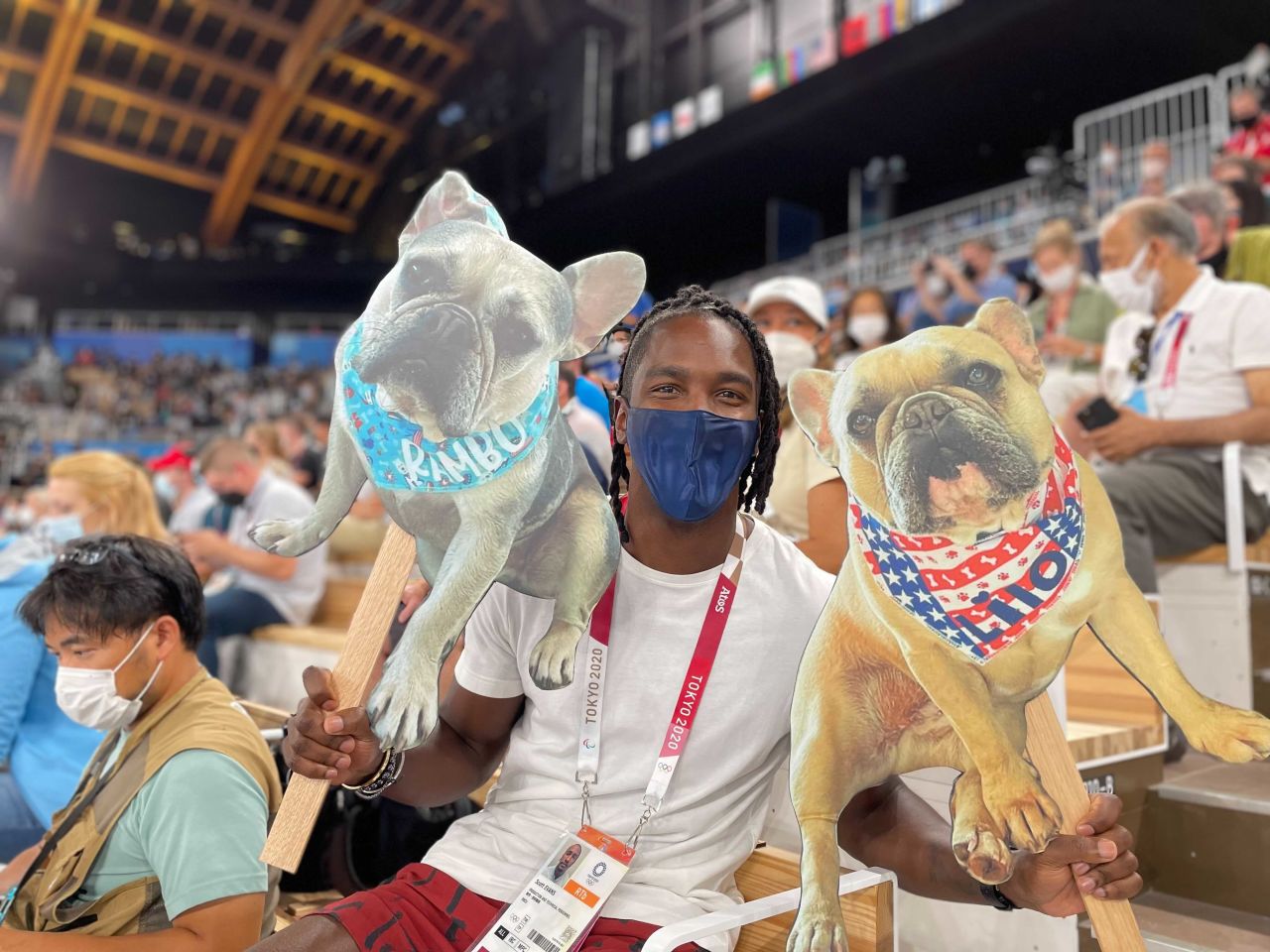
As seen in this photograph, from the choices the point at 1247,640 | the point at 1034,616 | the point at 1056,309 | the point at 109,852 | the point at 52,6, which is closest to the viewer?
the point at 1034,616

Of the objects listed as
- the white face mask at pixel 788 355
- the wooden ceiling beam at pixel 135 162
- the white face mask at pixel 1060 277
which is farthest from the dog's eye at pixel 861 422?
the wooden ceiling beam at pixel 135 162

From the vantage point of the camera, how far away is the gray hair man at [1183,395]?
2309mm

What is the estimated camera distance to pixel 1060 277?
11.7 feet

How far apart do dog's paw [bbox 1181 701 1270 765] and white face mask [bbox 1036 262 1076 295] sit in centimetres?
281

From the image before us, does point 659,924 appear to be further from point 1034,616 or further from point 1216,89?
point 1216,89

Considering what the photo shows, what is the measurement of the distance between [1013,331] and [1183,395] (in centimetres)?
163

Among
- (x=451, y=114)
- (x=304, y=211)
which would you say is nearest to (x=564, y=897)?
(x=451, y=114)

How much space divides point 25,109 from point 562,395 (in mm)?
20926

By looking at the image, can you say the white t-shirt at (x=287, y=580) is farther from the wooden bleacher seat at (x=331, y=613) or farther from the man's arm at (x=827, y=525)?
the man's arm at (x=827, y=525)

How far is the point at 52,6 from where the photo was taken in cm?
1655

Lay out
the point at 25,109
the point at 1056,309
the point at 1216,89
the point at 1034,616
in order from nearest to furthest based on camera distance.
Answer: the point at 1034,616 → the point at 1056,309 → the point at 1216,89 → the point at 25,109

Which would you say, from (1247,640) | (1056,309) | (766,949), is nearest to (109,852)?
(766,949)

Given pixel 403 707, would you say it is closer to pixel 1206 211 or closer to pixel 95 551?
pixel 95 551

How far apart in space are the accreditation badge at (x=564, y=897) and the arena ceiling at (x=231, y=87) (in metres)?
18.5
